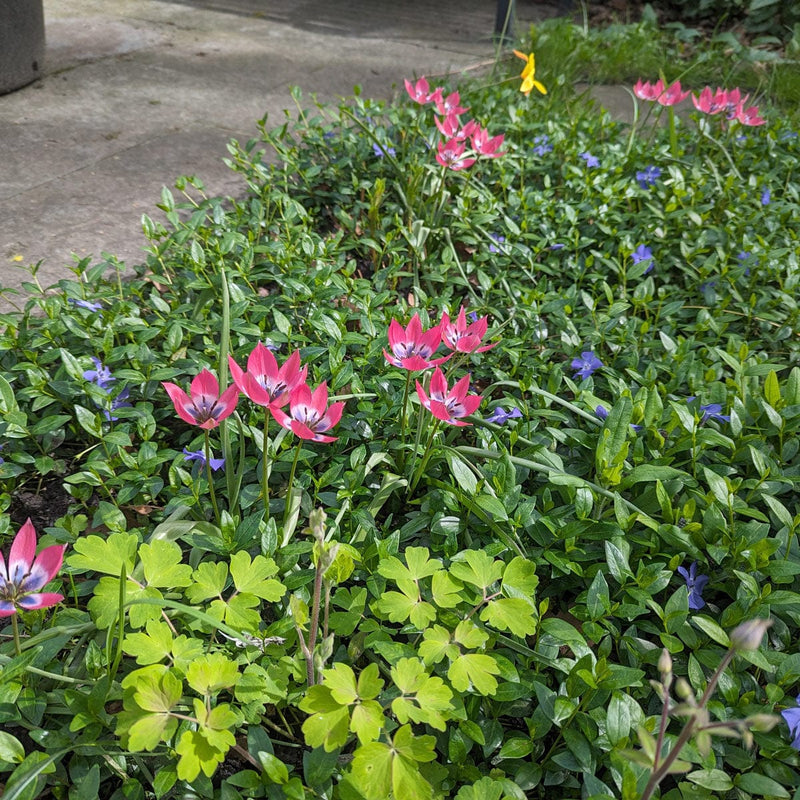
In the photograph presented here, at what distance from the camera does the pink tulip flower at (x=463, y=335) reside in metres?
1.53

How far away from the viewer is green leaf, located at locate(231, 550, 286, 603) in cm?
123

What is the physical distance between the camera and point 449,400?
5.02 feet

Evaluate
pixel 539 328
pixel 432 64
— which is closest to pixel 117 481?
pixel 539 328

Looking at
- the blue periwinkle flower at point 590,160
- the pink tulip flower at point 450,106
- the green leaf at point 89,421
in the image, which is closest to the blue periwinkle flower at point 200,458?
the green leaf at point 89,421

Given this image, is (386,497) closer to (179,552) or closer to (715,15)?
(179,552)

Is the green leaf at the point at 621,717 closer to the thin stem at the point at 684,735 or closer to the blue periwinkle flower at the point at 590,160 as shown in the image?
the thin stem at the point at 684,735

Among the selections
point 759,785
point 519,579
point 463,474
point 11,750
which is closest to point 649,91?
point 463,474

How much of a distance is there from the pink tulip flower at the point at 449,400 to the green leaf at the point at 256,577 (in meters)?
0.41

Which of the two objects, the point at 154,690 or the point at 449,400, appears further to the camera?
the point at 449,400

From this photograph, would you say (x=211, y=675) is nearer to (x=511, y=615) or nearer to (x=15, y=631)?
(x=15, y=631)

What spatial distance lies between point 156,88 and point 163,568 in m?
3.28

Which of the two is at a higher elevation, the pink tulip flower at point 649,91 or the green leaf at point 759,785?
the pink tulip flower at point 649,91

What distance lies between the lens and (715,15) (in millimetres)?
6465

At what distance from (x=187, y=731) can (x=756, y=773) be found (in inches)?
35.0
